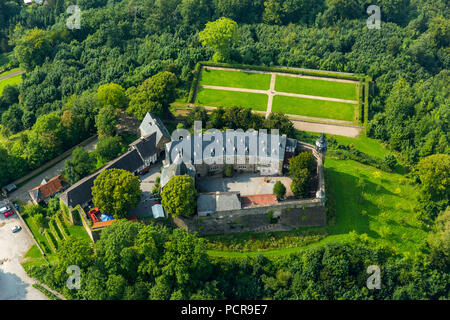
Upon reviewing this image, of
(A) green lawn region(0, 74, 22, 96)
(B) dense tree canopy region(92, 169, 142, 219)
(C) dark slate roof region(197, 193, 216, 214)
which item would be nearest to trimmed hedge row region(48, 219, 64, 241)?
(B) dense tree canopy region(92, 169, 142, 219)

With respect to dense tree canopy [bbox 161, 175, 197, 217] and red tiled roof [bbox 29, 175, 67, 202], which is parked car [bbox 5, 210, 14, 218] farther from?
dense tree canopy [bbox 161, 175, 197, 217]

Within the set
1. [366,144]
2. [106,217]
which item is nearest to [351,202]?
[366,144]

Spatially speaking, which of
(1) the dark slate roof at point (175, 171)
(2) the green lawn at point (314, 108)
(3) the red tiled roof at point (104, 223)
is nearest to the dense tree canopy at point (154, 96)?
(1) the dark slate roof at point (175, 171)

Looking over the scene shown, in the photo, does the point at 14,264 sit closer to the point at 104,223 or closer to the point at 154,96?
the point at 104,223

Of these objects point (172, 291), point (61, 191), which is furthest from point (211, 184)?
point (61, 191)

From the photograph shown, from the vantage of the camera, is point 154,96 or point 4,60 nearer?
point 154,96
